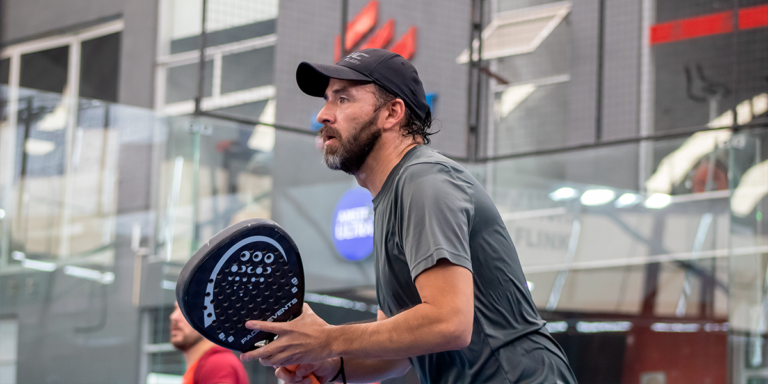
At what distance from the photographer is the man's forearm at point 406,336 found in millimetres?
1187

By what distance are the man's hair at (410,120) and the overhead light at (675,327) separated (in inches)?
156

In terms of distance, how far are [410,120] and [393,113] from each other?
0.05 metres

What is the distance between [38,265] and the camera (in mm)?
4559

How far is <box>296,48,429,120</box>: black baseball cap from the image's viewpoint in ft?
4.74

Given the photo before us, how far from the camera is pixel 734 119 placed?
15.7 feet

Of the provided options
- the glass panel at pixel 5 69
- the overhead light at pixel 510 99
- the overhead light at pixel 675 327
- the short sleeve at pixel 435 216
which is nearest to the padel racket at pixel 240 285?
the short sleeve at pixel 435 216

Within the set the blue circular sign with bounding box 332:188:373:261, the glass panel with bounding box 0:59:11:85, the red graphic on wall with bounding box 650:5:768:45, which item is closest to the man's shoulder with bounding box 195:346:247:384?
the blue circular sign with bounding box 332:188:373:261

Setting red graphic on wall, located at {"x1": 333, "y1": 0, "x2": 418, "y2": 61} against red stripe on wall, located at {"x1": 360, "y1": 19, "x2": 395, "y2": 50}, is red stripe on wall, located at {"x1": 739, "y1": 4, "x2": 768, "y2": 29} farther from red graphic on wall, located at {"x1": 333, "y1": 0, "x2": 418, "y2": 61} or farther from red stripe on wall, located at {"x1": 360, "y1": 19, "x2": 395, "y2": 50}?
red stripe on wall, located at {"x1": 360, "y1": 19, "x2": 395, "y2": 50}

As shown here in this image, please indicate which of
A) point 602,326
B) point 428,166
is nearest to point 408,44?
point 602,326

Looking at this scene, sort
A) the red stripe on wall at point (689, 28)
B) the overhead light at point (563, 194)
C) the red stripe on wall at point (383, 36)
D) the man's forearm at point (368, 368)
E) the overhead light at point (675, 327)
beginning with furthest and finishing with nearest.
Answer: the red stripe on wall at point (383, 36) → the red stripe on wall at point (689, 28) → the overhead light at point (563, 194) → the overhead light at point (675, 327) → the man's forearm at point (368, 368)

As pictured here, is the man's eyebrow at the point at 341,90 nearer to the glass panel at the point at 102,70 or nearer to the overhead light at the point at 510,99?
the overhead light at the point at 510,99

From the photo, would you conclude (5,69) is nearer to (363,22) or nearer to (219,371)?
(363,22)

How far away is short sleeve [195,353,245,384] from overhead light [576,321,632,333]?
3.11 m

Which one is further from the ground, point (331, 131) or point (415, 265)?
point (331, 131)
